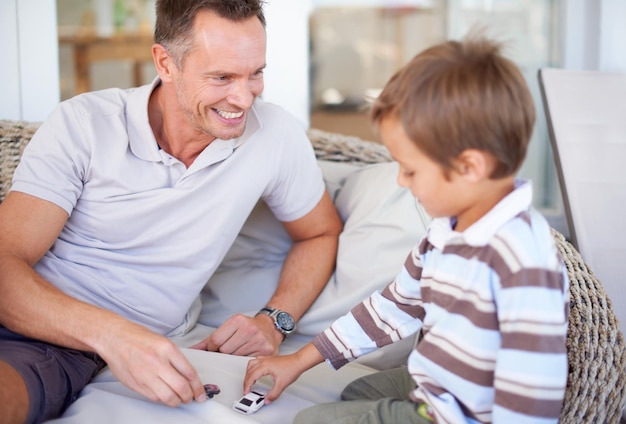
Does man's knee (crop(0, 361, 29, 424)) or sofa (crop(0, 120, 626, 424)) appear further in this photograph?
sofa (crop(0, 120, 626, 424))

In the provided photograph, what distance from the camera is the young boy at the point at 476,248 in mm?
1102

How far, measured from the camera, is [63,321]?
150 cm

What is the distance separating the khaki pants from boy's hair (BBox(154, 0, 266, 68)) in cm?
89

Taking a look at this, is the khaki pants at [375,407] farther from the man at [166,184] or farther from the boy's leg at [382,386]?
the man at [166,184]

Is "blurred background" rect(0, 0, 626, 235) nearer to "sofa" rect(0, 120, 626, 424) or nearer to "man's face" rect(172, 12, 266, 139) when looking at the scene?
"man's face" rect(172, 12, 266, 139)

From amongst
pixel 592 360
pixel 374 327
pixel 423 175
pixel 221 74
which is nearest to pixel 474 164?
pixel 423 175

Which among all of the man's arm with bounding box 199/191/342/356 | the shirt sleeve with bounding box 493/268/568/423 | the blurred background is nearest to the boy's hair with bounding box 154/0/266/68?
the blurred background

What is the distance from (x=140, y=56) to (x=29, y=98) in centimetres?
280

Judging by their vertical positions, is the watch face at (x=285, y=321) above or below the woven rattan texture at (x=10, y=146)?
below

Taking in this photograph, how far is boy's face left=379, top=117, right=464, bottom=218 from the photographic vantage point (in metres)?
1.19

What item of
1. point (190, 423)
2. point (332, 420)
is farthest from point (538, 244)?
point (190, 423)

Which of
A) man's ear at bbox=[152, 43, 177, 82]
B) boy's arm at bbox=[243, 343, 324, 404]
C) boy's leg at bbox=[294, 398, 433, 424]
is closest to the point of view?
boy's leg at bbox=[294, 398, 433, 424]

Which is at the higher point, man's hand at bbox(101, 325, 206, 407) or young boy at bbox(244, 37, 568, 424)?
young boy at bbox(244, 37, 568, 424)

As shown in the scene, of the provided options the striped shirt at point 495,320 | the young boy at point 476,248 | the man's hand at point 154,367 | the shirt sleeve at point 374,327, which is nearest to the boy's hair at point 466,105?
the young boy at point 476,248
